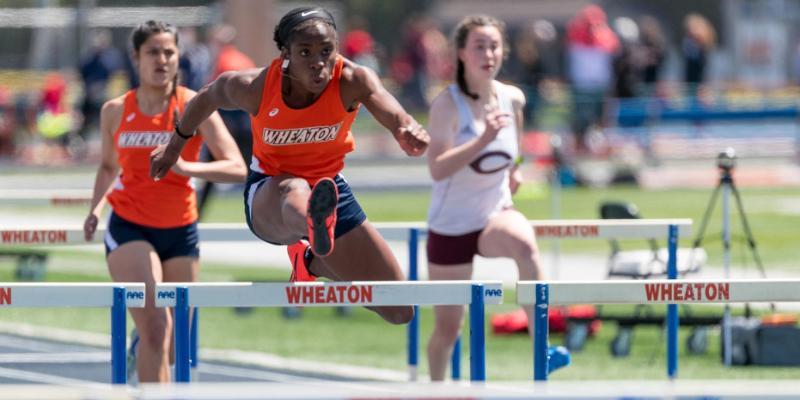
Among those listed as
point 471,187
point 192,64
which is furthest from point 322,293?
point 192,64

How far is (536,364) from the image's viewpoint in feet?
19.6

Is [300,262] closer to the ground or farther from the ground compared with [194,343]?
farther from the ground

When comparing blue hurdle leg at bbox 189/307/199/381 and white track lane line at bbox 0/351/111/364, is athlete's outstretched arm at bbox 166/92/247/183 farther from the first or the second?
white track lane line at bbox 0/351/111/364

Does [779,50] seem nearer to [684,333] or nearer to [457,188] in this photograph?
[684,333]

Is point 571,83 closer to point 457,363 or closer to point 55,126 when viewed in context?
point 55,126

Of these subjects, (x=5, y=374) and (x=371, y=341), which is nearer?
(x=5, y=374)

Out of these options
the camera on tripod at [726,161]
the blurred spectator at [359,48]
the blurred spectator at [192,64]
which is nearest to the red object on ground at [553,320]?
the camera on tripod at [726,161]

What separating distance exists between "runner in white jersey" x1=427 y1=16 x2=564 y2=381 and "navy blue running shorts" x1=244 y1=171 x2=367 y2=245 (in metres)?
1.17

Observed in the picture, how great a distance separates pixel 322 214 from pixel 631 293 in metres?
1.24

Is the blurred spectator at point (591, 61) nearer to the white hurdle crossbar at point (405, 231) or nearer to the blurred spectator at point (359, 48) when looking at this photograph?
the blurred spectator at point (359, 48)

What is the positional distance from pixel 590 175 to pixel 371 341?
526 inches

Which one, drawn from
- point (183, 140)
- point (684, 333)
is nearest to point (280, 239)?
point (183, 140)

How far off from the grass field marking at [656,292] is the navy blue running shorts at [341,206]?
103 centimetres

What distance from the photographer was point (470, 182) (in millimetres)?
8141
